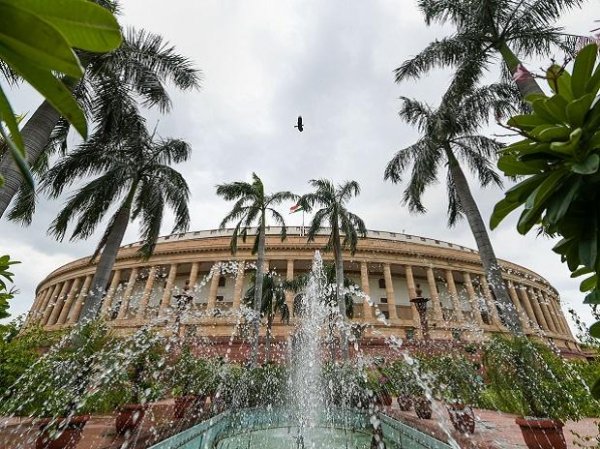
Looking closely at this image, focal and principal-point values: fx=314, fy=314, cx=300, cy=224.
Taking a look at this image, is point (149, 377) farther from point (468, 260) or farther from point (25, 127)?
point (468, 260)

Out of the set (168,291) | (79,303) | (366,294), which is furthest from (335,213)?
(79,303)

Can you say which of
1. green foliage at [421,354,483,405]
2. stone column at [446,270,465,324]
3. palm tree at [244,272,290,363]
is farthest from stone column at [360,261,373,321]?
green foliage at [421,354,483,405]

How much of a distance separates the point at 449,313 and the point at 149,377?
32960 mm

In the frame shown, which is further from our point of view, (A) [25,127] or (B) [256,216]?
(B) [256,216]

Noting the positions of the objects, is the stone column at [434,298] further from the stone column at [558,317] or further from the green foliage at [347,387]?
the stone column at [558,317]

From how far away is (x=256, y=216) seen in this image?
62.3 feet

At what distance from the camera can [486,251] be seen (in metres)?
11.1

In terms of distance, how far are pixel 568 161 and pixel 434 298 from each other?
110 feet

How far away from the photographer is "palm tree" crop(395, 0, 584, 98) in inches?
357

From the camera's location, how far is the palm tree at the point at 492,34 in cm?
906

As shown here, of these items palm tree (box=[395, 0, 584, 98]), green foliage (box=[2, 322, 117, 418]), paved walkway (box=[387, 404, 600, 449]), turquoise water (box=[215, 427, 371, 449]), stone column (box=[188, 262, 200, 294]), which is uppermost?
stone column (box=[188, 262, 200, 294])

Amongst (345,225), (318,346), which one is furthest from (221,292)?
(345,225)

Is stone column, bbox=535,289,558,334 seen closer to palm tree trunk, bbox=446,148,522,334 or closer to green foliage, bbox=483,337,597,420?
palm tree trunk, bbox=446,148,522,334

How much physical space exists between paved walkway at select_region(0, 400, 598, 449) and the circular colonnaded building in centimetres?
2023
